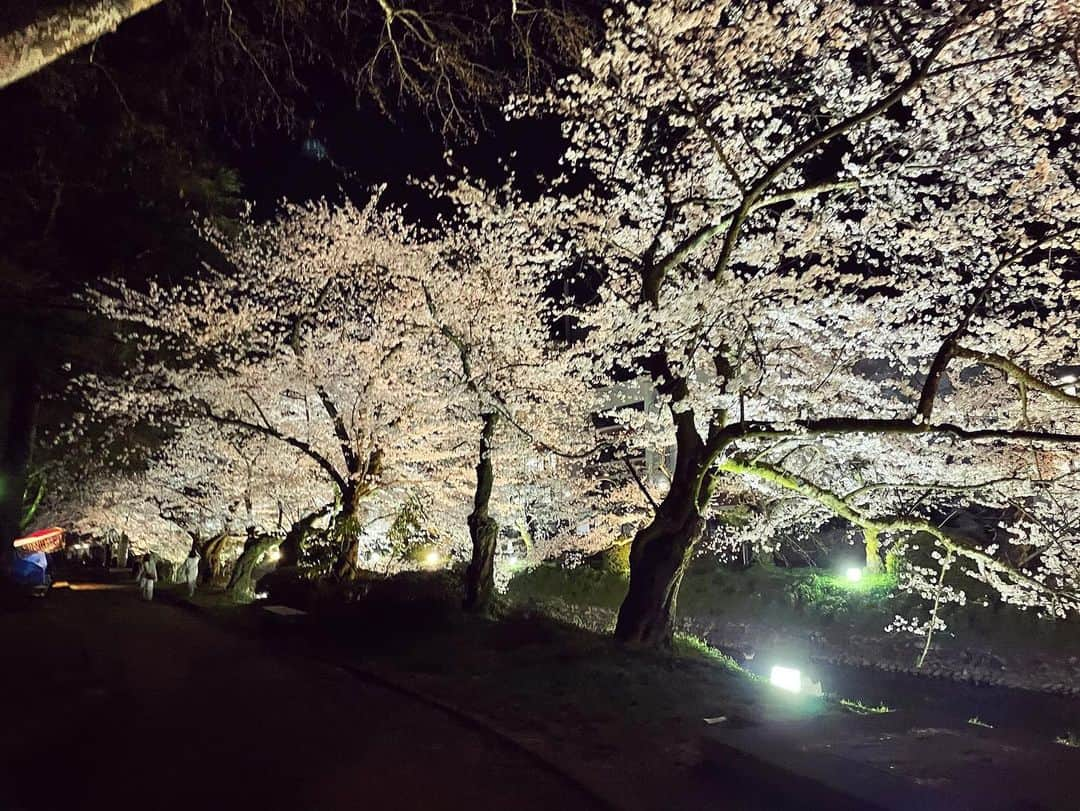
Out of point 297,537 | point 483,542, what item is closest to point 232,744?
point 483,542

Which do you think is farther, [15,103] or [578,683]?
[15,103]

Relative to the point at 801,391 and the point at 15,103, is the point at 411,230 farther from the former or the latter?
the point at 801,391

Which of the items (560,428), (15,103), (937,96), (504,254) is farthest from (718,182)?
(15,103)

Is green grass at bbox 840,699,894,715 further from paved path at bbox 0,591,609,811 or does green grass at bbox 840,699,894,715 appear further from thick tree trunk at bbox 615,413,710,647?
paved path at bbox 0,591,609,811

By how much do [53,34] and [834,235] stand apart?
10.7 m

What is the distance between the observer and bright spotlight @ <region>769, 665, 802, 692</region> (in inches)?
390

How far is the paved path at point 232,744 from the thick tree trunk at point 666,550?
4.15 m

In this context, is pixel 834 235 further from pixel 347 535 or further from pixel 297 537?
pixel 297 537

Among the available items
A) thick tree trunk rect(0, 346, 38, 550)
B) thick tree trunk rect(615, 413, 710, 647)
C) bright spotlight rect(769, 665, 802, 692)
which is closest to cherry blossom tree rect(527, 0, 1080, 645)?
thick tree trunk rect(615, 413, 710, 647)

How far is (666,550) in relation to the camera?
11289 millimetres

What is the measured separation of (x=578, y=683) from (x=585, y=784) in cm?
368

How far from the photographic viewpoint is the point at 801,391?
14.0m

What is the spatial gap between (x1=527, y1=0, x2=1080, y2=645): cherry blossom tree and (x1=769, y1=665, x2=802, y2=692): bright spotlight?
1.85 m

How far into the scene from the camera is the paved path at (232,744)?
518 cm
